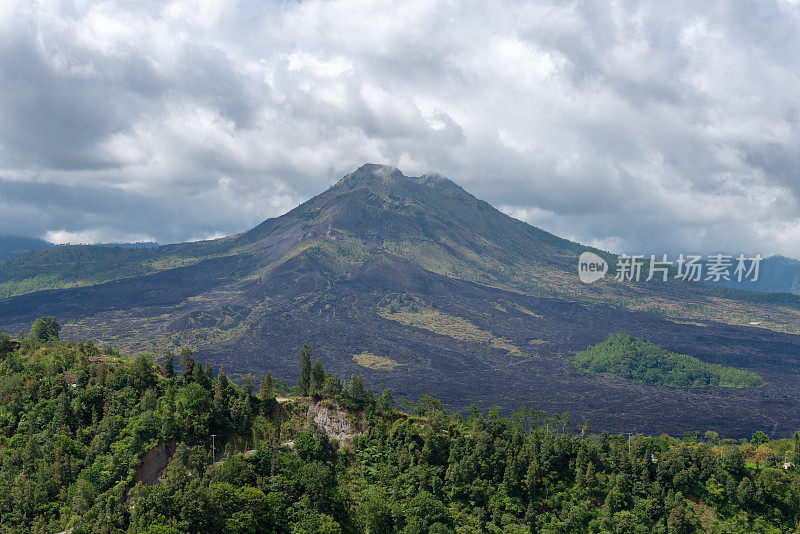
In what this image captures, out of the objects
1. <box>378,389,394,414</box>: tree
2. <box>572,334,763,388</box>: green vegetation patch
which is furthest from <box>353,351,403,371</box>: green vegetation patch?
<box>378,389,394,414</box>: tree

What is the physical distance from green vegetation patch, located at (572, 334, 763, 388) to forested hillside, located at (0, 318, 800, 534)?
10943cm

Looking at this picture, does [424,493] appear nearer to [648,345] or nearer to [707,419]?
[707,419]

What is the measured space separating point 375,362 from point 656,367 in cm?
9251

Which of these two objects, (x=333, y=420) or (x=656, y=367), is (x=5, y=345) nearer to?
(x=333, y=420)

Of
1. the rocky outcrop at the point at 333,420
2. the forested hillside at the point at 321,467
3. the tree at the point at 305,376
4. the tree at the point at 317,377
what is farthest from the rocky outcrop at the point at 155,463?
the tree at the point at 317,377

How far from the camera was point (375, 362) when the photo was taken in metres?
168

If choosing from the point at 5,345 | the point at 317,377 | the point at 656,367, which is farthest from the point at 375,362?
the point at 5,345

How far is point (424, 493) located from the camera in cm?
5634

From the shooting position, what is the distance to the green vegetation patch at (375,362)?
163m

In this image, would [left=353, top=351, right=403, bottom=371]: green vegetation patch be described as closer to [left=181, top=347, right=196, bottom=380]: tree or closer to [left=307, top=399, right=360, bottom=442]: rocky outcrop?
[left=307, top=399, right=360, bottom=442]: rocky outcrop

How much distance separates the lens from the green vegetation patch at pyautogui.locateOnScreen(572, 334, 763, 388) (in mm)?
169250

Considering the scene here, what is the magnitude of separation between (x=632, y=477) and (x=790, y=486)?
60.7 feet

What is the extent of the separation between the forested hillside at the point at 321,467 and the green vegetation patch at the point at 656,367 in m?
109

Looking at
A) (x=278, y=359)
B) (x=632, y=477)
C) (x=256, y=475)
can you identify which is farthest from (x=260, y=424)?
(x=278, y=359)
